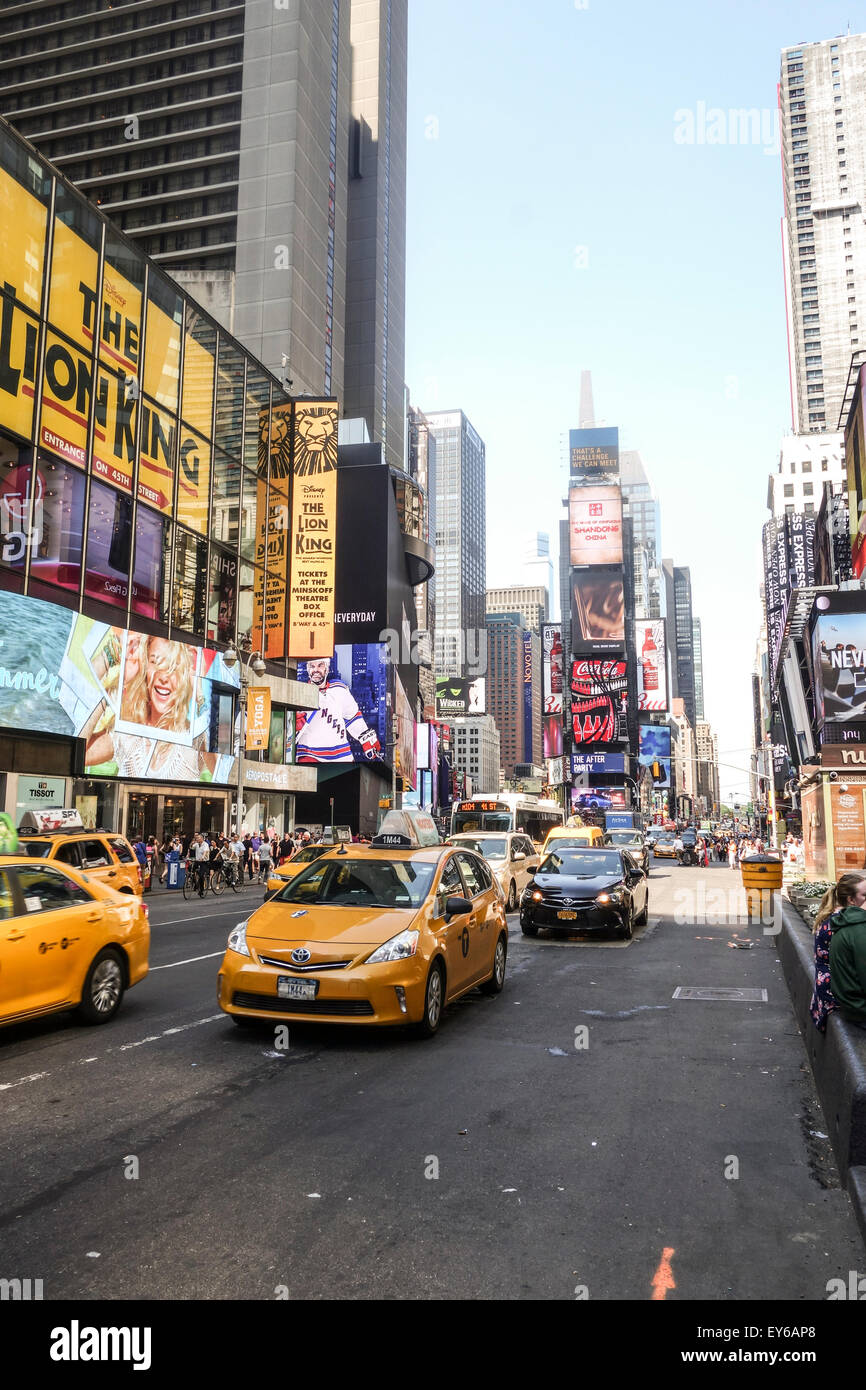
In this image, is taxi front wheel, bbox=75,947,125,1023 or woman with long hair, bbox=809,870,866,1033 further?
taxi front wheel, bbox=75,947,125,1023

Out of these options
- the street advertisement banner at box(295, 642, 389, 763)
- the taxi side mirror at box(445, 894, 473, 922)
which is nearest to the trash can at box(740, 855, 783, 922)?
the taxi side mirror at box(445, 894, 473, 922)

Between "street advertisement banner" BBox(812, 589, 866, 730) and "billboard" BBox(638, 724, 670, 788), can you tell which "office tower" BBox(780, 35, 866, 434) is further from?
"street advertisement banner" BBox(812, 589, 866, 730)

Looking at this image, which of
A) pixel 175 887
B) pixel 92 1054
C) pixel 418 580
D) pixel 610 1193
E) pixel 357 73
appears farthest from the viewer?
pixel 357 73

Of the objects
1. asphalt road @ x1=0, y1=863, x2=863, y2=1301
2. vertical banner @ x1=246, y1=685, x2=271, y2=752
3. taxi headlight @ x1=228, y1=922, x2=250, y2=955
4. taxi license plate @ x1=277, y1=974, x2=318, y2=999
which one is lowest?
asphalt road @ x1=0, y1=863, x2=863, y2=1301

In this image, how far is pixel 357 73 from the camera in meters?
104

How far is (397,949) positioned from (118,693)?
960 inches

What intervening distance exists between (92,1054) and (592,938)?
33.1 ft

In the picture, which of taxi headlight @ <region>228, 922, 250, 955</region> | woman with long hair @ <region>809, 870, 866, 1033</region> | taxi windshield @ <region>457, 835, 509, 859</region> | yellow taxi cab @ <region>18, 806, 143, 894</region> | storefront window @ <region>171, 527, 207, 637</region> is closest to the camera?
woman with long hair @ <region>809, 870, 866, 1033</region>

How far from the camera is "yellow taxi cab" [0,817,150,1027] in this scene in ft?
23.6

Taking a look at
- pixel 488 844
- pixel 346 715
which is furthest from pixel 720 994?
pixel 346 715

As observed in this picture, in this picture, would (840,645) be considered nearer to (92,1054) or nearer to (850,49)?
(92,1054)

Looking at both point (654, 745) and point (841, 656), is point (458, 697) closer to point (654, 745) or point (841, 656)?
point (654, 745)

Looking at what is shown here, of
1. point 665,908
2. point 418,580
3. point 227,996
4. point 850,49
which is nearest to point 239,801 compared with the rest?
point 665,908

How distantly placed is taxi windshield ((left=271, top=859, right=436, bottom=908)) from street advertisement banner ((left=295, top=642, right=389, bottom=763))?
184 ft
